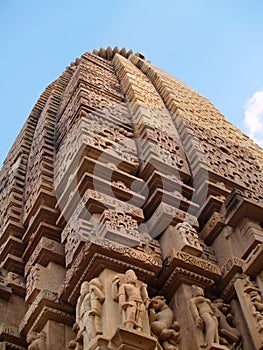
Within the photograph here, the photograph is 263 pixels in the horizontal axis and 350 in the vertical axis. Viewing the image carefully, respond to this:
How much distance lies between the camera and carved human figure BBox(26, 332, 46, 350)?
7202mm

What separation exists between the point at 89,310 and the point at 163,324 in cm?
91

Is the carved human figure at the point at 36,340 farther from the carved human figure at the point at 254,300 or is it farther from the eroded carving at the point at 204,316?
the carved human figure at the point at 254,300

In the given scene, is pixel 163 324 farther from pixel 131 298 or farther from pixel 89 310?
pixel 89 310

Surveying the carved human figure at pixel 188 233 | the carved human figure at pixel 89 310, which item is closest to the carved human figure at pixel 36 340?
the carved human figure at pixel 89 310

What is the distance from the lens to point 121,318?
6.43 m

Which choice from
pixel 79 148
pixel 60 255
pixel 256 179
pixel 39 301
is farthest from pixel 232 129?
pixel 39 301

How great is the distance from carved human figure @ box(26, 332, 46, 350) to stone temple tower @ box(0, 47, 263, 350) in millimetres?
20

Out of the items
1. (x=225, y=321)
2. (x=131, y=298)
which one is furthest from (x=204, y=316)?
(x=131, y=298)

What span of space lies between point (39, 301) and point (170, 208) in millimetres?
2346

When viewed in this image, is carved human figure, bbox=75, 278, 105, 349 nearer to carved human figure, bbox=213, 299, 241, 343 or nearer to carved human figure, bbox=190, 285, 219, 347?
carved human figure, bbox=190, 285, 219, 347

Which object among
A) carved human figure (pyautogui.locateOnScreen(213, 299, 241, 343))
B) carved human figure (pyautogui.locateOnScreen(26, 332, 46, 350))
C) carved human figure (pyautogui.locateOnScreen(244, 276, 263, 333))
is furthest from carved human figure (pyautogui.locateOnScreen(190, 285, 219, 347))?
carved human figure (pyautogui.locateOnScreen(26, 332, 46, 350))

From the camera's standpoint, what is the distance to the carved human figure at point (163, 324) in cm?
681

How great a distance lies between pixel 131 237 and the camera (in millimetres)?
7648

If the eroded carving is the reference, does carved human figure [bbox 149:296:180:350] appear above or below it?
below
